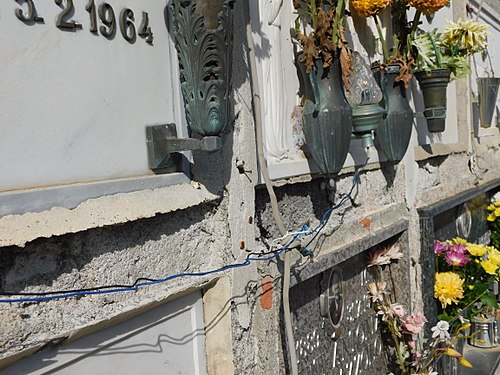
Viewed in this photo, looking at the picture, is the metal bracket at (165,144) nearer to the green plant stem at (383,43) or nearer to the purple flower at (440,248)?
the green plant stem at (383,43)

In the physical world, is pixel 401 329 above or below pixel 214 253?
below

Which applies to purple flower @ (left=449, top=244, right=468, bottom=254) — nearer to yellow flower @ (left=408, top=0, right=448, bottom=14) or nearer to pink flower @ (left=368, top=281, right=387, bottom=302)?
pink flower @ (left=368, top=281, right=387, bottom=302)

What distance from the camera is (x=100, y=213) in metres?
1.71

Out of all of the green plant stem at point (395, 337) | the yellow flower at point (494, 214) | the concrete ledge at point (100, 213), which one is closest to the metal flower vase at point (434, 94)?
the green plant stem at point (395, 337)

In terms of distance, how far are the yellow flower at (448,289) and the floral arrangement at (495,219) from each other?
79.0 inches

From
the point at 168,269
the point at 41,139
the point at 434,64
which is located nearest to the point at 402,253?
the point at 434,64

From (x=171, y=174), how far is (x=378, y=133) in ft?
5.95

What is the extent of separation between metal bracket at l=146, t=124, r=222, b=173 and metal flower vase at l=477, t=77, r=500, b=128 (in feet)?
15.1

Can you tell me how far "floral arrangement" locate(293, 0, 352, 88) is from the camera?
9.20 ft

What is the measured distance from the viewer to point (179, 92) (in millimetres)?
2104

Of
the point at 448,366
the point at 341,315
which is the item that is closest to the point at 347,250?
the point at 341,315

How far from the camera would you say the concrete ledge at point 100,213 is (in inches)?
58.6

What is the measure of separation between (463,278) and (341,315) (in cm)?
158

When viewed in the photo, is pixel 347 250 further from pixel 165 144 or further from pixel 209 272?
pixel 165 144
